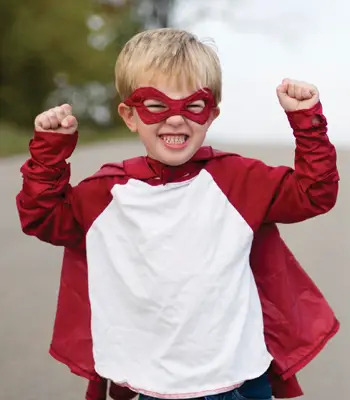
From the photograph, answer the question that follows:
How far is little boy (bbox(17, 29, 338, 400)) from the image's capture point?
2371mm

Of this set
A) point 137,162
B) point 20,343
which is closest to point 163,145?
point 137,162

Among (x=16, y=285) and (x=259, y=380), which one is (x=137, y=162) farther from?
(x=16, y=285)

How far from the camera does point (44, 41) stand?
19375 millimetres

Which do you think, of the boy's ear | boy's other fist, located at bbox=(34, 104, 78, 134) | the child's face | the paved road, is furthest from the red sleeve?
the paved road

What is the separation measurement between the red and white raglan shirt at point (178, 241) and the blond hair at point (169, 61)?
214 millimetres

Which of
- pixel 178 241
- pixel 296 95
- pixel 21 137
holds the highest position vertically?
pixel 296 95

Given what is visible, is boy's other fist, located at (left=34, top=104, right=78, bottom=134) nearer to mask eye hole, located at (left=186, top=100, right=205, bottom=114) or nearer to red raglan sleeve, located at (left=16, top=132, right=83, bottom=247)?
red raglan sleeve, located at (left=16, top=132, right=83, bottom=247)

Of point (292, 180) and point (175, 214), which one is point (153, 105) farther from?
point (292, 180)

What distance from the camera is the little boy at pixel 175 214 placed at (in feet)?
7.78

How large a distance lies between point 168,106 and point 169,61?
0.12 meters

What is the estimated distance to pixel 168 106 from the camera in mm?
2363

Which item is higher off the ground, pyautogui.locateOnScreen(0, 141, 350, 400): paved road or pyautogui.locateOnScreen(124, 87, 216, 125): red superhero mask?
pyautogui.locateOnScreen(124, 87, 216, 125): red superhero mask

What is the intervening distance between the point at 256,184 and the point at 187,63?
0.38 m

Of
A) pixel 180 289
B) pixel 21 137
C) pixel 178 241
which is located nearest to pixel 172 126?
pixel 178 241
